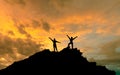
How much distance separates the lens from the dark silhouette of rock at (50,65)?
136ft

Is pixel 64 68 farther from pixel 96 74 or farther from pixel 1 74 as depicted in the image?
pixel 1 74

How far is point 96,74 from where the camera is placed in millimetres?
45156

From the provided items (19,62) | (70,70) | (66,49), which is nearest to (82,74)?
(70,70)

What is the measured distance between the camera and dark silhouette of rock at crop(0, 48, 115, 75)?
136 feet

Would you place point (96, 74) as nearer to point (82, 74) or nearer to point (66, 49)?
point (82, 74)

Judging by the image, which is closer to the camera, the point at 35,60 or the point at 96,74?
the point at 35,60

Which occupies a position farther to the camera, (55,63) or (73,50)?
(73,50)

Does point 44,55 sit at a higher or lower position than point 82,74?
higher

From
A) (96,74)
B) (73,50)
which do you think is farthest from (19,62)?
(96,74)

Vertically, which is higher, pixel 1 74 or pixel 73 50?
pixel 73 50

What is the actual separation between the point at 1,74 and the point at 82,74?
15.1 m

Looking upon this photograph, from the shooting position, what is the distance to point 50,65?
136 ft

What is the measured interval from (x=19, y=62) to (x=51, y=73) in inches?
244

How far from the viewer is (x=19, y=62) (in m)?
42.2
